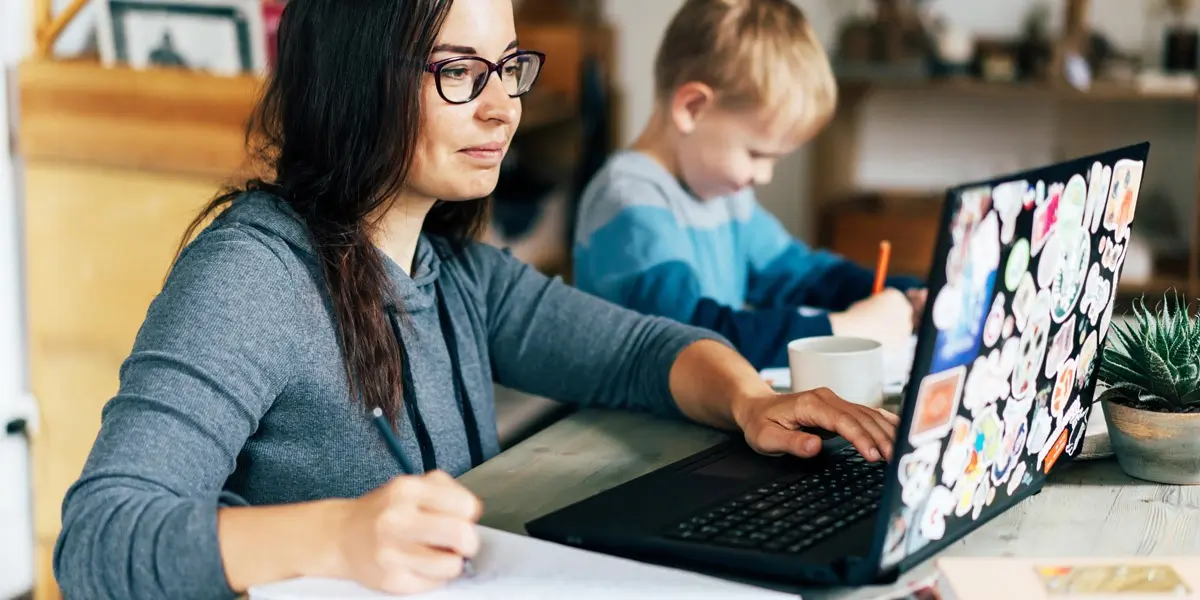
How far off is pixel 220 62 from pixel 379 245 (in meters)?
1.07

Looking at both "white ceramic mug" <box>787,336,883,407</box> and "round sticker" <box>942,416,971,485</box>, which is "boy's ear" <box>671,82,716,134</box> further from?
"round sticker" <box>942,416,971,485</box>

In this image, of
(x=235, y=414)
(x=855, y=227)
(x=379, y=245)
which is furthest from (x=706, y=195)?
(x=855, y=227)

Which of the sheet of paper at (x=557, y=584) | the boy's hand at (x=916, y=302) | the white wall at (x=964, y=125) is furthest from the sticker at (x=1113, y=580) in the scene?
the white wall at (x=964, y=125)

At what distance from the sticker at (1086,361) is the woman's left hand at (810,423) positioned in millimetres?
140

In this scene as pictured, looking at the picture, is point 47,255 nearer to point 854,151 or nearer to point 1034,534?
point 1034,534

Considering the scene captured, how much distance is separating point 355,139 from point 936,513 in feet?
1.83

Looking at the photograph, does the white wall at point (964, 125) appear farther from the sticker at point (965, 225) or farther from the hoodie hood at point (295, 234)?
the sticker at point (965, 225)

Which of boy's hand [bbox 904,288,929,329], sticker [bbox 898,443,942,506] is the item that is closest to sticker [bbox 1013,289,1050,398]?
sticker [bbox 898,443,942,506]

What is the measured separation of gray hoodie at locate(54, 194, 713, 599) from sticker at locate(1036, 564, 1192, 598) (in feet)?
1.62

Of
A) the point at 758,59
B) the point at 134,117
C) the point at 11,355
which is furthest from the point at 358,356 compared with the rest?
the point at 11,355

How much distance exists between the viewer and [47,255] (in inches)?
83.8

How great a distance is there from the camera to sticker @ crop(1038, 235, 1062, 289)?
78 cm

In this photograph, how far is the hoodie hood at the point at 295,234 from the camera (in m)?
1.03

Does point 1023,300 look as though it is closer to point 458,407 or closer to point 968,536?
point 968,536
